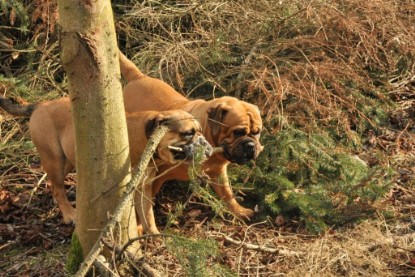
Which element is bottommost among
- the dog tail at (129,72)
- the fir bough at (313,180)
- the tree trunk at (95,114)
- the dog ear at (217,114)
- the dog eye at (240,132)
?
the fir bough at (313,180)

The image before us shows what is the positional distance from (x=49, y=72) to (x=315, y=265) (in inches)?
206

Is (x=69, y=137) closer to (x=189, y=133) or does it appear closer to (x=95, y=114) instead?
(x=189, y=133)

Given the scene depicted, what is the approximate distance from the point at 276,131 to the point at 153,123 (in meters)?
1.65

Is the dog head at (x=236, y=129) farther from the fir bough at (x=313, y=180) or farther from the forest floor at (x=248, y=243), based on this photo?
the forest floor at (x=248, y=243)

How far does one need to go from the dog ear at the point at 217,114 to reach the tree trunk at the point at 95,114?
61.4 inches

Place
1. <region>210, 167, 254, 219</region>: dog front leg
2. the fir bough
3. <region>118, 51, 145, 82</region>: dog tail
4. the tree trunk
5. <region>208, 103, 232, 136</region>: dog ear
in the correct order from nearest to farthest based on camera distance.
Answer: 1. the tree trunk
2. the fir bough
3. <region>208, 103, 232, 136</region>: dog ear
4. <region>210, 167, 254, 219</region>: dog front leg
5. <region>118, 51, 145, 82</region>: dog tail

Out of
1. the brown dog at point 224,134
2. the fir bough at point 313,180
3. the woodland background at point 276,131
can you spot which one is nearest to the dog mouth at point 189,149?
the brown dog at point 224,134

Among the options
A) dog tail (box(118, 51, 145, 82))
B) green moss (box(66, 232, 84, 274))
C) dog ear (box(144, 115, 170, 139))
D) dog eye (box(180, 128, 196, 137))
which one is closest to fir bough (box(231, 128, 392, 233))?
dog eye (box(180, 128, 196, 137))

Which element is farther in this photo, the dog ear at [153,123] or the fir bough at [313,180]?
the fir bough at [313,180]

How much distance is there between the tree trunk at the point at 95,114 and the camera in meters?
4.62

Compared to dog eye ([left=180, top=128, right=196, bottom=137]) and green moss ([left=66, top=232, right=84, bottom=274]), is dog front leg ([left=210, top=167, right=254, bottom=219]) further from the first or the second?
green moss ([left=66, top=232, right=84, bottom=274])

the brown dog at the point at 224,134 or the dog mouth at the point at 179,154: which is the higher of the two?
the dog mouth at the point at 179,154

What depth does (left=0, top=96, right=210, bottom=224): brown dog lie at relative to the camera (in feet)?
19.0

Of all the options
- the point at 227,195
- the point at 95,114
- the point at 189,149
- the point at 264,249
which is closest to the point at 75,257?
the point at 95,114
